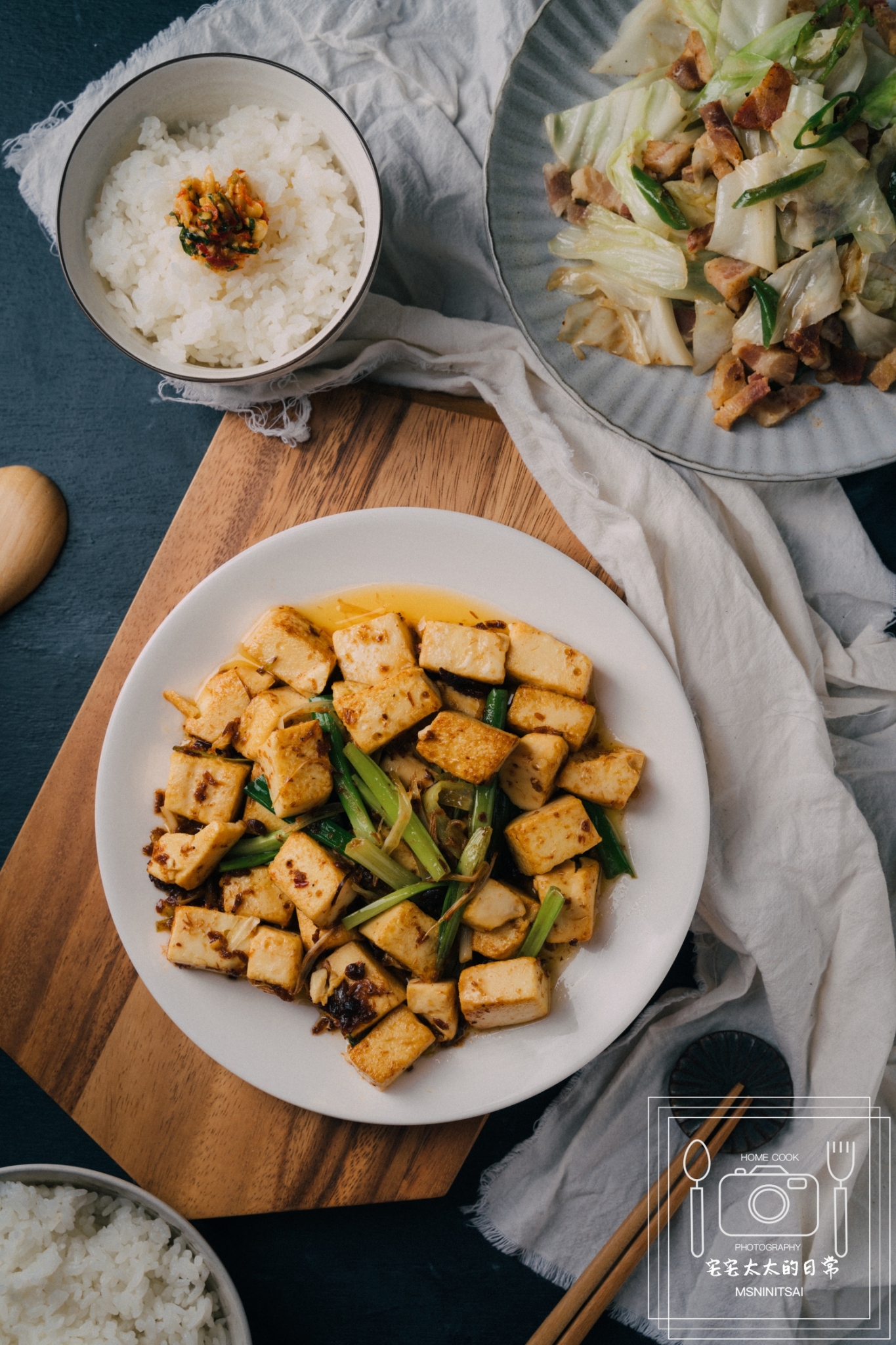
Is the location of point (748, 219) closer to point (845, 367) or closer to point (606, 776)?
point (845, 367)

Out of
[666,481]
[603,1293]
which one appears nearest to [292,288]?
[666,481]

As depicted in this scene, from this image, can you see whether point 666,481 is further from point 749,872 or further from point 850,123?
point 749,872

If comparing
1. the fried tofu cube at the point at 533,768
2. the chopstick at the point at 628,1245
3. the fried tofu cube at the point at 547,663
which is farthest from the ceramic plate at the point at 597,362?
the chopstick at the point at 628,1245

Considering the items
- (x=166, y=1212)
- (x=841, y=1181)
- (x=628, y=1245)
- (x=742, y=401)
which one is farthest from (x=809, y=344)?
(x=166, y=1212)

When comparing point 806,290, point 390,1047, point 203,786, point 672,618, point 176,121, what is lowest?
point 390,1047

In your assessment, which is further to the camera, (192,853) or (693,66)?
(192,853)

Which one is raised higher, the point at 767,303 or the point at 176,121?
the point at 176,121

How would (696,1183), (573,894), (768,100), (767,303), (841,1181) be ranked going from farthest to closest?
(696,1183) < (841,1181) < (573,894) < (767,303) < (768,100)
